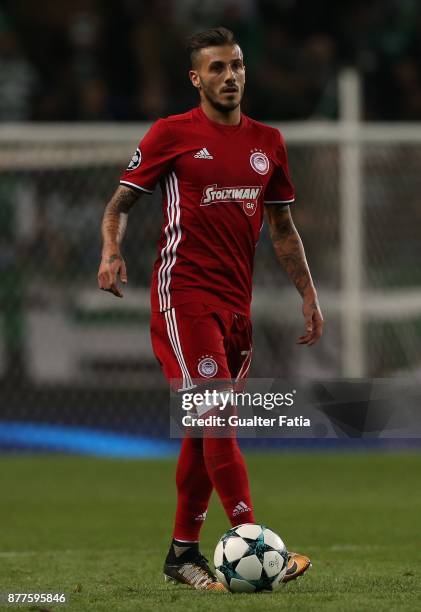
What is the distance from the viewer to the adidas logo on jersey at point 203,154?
527 centimetres

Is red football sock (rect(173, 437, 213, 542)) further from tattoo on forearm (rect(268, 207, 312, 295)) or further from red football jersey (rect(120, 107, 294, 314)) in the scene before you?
tattoo on forearm (rect(268, 207, 312, 295))

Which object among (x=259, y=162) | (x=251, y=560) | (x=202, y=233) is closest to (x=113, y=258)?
(x=202, y=233)

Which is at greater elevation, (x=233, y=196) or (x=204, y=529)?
(x=233, y=196)

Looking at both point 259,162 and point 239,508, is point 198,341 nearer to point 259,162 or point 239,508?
point 239,508

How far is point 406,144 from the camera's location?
11.6 metres

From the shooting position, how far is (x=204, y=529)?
7316 mm

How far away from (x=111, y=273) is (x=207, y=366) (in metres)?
0.48

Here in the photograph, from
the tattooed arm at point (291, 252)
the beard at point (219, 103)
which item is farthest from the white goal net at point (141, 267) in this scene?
the beard at point (219, 103)

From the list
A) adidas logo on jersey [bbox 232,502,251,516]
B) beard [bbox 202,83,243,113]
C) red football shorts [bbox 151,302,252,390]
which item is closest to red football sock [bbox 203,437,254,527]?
adidas logo on jersey [bbox 232,502,251,516]

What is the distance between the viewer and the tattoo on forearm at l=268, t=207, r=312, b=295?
5641mm

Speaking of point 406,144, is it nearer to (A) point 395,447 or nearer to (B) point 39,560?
(A) point 395,447

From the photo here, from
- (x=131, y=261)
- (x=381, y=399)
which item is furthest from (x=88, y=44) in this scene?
(x=381, y=399)

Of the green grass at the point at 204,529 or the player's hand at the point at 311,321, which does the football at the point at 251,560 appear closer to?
the green grass at the point at 204,529

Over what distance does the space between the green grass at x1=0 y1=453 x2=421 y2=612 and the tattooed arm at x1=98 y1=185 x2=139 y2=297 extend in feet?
3.50
